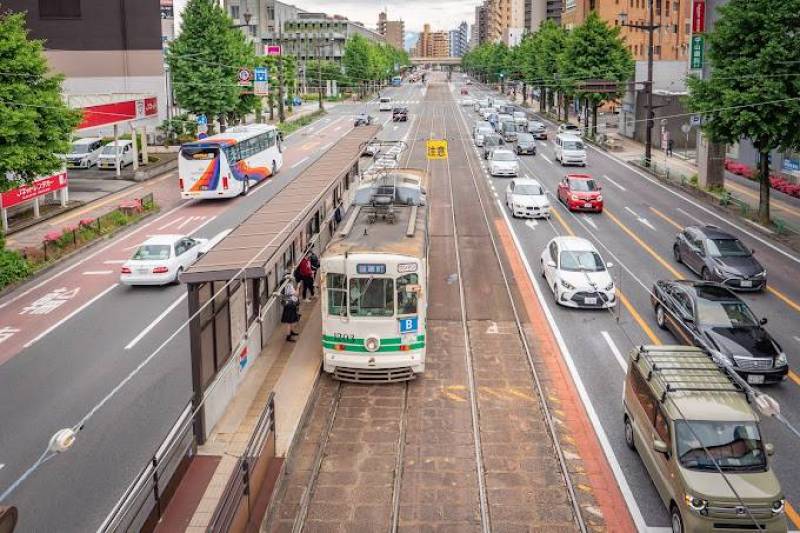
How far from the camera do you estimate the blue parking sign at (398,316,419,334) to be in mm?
17203

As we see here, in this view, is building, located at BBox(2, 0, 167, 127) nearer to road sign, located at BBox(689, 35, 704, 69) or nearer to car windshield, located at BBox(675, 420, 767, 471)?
road sign, located at BBox(689, 35, 704, 69)

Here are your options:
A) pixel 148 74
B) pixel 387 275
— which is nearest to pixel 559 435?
pixel 387 275

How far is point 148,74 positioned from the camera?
65.6 meters

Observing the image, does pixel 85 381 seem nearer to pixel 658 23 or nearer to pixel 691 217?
pixel 691 217

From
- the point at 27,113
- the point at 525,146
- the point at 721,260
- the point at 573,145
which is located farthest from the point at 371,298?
the point at 525,146

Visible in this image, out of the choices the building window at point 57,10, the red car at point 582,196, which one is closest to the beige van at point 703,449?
the red car at point 582,196

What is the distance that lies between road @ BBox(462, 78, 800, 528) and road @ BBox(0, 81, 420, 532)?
365 inches

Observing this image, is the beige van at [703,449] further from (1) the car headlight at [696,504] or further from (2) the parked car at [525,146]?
(2) the parked car at [525,146]

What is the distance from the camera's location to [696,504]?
1107cm

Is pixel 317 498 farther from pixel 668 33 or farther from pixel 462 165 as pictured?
pixel 668 33

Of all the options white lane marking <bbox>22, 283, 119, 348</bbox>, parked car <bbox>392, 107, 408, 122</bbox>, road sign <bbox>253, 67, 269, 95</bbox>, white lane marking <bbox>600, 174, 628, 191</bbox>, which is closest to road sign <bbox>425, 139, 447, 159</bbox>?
white lane marking <bbox>600, 174, 628, 191</bbox>

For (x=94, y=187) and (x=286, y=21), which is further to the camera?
(x=286, y=21)

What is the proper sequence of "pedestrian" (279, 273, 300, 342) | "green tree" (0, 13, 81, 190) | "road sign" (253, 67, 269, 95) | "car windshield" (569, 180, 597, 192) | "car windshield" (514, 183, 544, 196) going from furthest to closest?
"road sign" (253, 67, 269, 95)
"car windshield" (569, 180, 597, 192)
"car windshield" (514, 183, 544, 196)
"green tree" (0, 13, 81, 190)
"pedestrian" (279, 273, 300, 342)

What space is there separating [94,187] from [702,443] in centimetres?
4187
